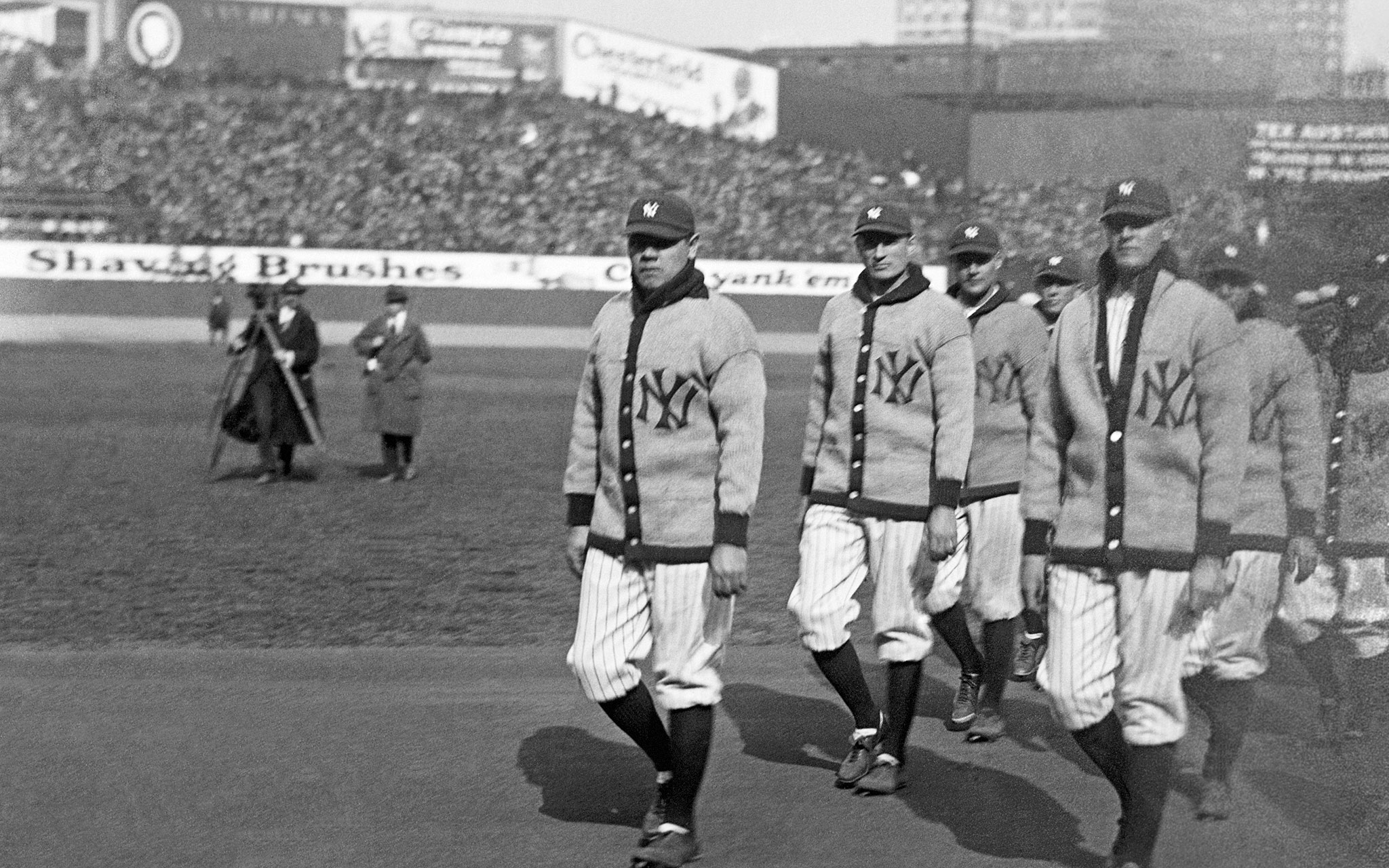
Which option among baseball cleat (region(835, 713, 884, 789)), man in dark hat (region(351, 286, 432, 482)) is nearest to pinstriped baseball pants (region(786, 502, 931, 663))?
baseball cleat (region(835, 713, 884, 789))

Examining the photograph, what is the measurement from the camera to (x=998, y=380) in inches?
282

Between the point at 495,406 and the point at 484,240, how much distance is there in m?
15.9

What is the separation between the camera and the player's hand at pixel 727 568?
204 inches

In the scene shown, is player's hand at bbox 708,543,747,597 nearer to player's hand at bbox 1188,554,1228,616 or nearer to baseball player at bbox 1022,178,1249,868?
baseball player at bbox 1022,178,1249,868

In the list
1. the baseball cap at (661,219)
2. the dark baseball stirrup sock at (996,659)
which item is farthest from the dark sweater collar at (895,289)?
the dark baseball stirrup sock at (996,659)

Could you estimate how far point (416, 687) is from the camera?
738cm

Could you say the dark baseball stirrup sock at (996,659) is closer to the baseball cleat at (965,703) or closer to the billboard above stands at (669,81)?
the baseball cleat at (965,703)

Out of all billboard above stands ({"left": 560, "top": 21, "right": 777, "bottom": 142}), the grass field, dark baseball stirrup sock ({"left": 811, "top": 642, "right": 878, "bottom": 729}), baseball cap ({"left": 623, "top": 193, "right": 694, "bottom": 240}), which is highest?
billboard above stands ({"left": 560, "top": 21, "right": 777, "bottom": 142})

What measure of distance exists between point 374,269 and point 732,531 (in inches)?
1300

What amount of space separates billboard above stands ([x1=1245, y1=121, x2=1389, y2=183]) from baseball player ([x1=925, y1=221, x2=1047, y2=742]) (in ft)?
7.41

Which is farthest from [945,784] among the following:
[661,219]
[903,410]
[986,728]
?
[661,219]

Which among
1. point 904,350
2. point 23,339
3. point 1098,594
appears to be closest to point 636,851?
point 1098,594

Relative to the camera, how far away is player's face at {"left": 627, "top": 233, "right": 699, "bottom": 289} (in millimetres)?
5246

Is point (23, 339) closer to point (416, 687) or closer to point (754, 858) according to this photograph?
point (416, 687)
